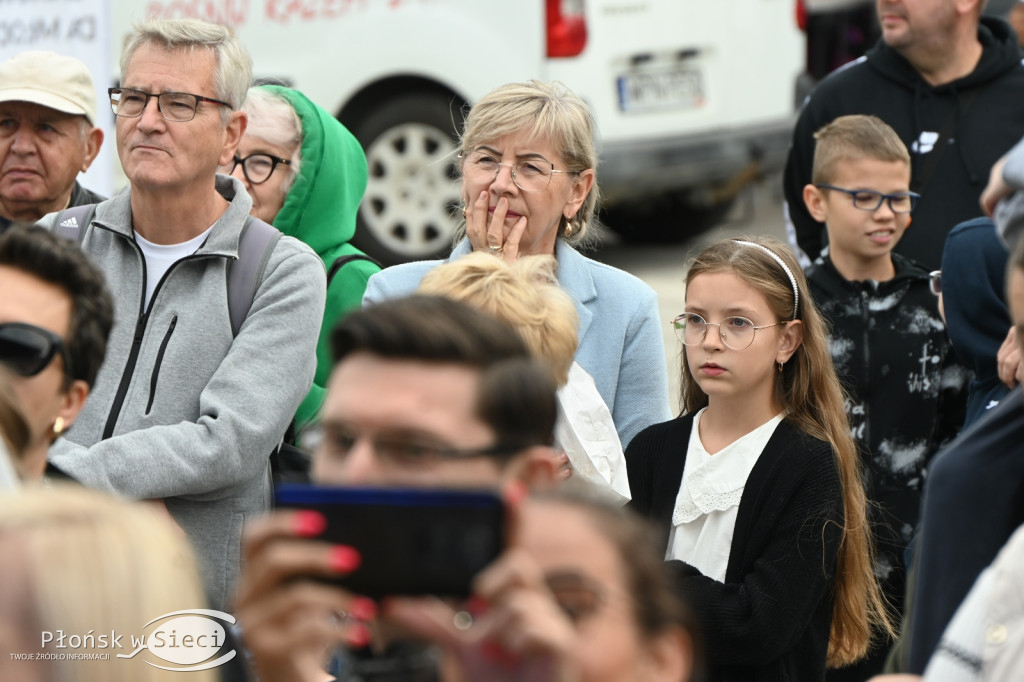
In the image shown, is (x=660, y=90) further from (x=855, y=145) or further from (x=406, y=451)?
(x=406, y=451)

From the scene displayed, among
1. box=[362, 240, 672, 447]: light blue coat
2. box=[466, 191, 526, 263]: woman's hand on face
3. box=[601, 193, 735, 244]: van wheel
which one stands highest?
box=[466, 191, 526, 263]: woman's hand on face

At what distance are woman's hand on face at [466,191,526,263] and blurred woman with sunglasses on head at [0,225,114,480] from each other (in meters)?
1.29

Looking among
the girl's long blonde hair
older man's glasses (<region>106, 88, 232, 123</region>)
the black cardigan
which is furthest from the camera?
older man's glasses (<region>106, 88, 232, 123</region>)

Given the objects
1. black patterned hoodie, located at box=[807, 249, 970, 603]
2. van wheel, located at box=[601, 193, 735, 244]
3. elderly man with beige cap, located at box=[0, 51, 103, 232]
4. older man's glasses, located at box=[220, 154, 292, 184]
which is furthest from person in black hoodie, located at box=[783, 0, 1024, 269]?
van wheel, located at box=[601, 193, 735, 244]

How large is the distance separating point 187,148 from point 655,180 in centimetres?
584

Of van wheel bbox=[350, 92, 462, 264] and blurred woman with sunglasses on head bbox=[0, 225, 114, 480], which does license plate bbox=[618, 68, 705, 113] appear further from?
blurred woman with sunglasses on head bbox=[0, 225, 114, 480]

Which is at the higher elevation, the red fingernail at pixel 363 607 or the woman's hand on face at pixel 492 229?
the woman's hand on face at pixel 492 229

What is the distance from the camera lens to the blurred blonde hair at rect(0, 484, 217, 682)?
1.58 meters

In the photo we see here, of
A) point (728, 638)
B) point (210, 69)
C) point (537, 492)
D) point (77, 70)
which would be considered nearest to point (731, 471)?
point (728, 638)

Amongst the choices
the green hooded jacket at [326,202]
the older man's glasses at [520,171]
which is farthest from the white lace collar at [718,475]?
the green hooded jacket at [326,202]

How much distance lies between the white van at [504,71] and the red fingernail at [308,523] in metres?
6.94

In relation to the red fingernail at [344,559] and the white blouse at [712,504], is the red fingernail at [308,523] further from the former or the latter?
the white blouse at [712,504]

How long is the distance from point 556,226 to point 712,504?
1.07 m

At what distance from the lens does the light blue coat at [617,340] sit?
12.2ft
